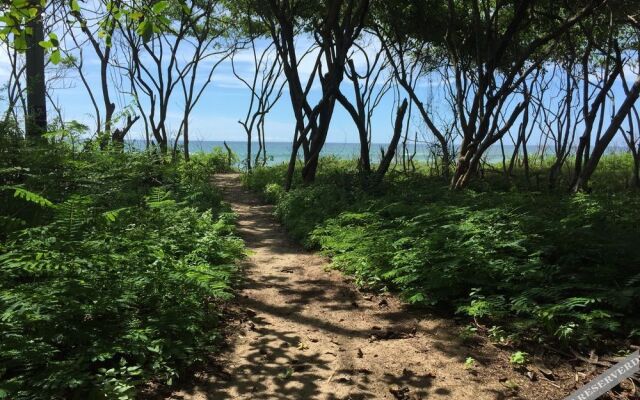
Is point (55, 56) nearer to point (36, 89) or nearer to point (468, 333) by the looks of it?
point (468, 333)

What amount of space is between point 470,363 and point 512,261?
51.4 inches

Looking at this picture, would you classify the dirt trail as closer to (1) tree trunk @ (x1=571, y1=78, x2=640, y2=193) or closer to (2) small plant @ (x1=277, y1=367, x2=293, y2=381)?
(2) small plant @ (x1=277, y1=367, x2=293, y2=381)

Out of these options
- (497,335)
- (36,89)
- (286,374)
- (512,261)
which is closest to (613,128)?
(512,261)


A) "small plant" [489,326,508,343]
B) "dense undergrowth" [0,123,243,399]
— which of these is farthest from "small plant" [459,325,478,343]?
"dense undergrowth" [0,123,243,399]

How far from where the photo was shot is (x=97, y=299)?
3.33 metres

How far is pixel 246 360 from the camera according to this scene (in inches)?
145

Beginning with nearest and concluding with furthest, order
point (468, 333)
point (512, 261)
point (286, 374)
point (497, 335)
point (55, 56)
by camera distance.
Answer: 1. point (55, 56)
2. point (286, 374)
3. point (497, 335)
4. point (468, 333)
5. point (512, 261)

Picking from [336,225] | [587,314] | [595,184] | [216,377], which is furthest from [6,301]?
[595,184]

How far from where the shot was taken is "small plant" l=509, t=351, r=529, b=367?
3.36 meters

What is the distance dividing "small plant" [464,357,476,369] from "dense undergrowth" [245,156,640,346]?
15.4 inches

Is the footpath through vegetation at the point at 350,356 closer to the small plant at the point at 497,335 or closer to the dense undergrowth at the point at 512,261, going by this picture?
the small plant at the point at 497,335

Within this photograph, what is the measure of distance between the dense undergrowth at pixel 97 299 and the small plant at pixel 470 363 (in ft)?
6.59

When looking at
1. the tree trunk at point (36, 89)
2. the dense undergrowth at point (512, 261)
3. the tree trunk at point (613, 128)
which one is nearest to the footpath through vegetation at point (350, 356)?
the dense undergrowth at point (512, 261)

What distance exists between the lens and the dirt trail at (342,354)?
10.4 feet
